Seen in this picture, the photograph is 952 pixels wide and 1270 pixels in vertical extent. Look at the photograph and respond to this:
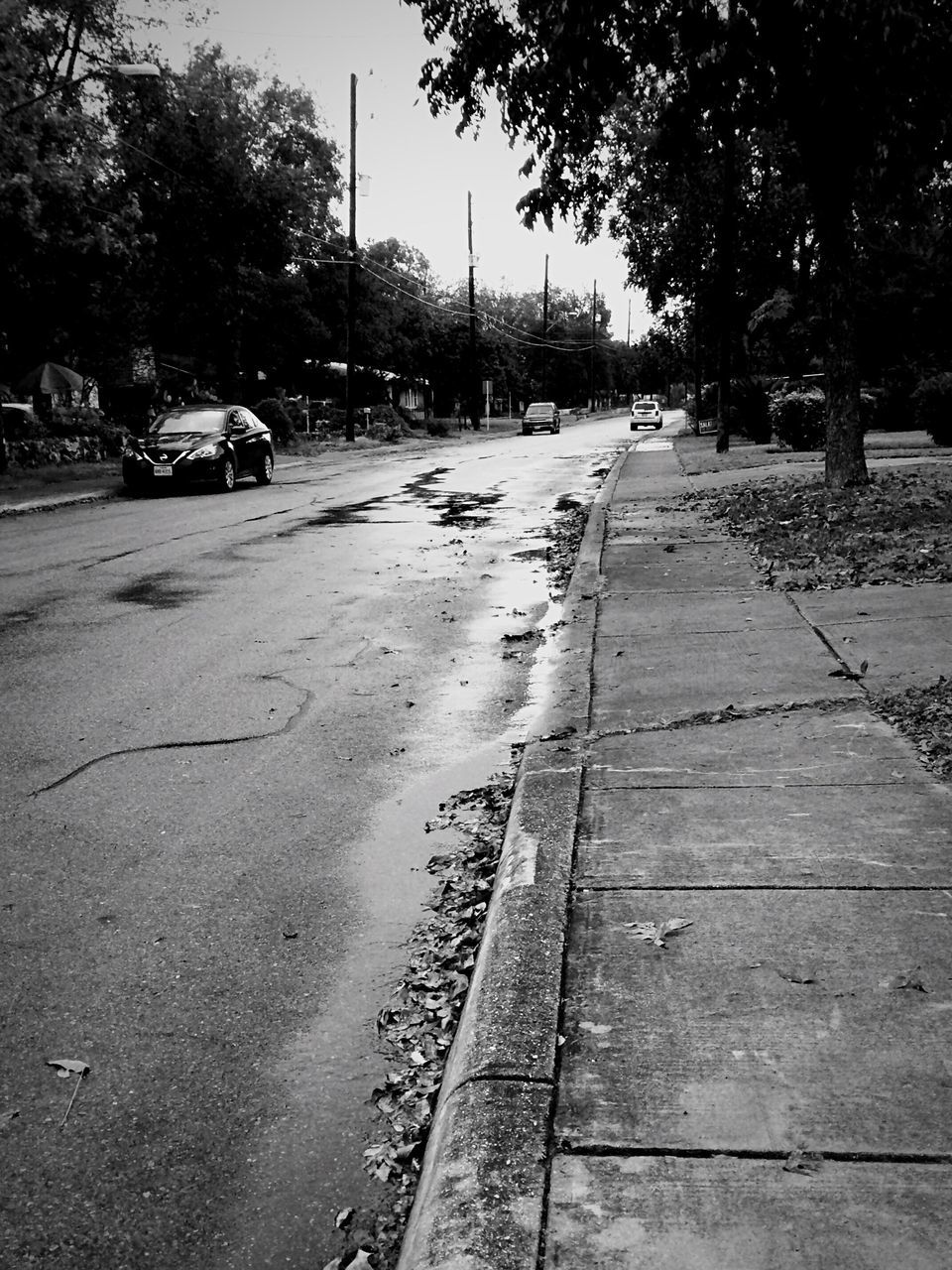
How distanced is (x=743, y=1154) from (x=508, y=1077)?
58cm

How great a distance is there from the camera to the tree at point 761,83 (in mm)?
12953

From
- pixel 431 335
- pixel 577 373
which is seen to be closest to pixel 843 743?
pixel 431 335

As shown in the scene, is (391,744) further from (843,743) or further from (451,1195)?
(451,1195)

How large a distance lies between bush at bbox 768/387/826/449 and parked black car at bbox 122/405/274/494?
39.4ft

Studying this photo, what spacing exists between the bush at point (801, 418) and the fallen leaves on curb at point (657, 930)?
81.4ft

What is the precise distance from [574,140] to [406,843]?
42.0 ft

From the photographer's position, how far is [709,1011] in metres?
3.12

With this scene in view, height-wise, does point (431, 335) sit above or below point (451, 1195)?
above

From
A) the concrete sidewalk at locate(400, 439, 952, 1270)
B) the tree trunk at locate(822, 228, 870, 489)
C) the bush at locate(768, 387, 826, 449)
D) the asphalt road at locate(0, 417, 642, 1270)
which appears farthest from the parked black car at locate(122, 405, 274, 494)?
the concrete sidewalk at locate(400, 439, 952, 1270)

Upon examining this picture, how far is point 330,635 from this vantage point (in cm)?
882

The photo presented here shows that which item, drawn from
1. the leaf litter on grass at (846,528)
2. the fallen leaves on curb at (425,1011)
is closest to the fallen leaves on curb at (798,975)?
the fallen leaves on curb at (425,1011)

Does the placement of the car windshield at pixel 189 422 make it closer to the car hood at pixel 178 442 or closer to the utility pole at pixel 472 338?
the car hood at pixel 178 442

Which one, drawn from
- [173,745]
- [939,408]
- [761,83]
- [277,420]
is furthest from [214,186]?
[173,745]

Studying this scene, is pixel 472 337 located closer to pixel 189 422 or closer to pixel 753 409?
pixel 753 409
